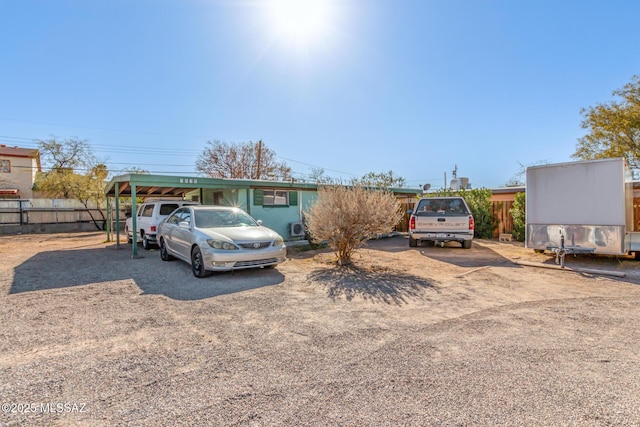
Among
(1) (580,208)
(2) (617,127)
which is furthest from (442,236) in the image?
(2) (617,127)

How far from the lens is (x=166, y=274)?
732 centimetres

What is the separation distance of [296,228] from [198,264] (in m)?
6.84

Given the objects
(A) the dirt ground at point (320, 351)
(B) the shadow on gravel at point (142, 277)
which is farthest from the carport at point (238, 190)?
(A) the dirt ground at point (320, 351)

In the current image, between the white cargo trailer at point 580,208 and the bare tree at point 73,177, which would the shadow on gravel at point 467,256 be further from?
the bare tree at point 73,177

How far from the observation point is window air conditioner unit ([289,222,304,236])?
44.4 feet

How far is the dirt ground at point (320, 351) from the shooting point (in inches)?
94.9

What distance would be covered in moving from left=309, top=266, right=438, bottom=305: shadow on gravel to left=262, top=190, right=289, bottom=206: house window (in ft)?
19.6

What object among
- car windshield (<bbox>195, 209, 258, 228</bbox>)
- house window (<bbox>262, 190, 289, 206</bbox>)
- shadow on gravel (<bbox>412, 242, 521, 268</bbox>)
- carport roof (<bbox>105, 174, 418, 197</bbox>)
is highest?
carport roof (<bbox>105, 174, 418, 197</bbox>)

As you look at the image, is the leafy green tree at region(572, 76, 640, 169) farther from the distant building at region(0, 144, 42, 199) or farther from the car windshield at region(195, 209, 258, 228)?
the distant building at region(0, 144, 42, 199)

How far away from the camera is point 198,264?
6.96 meters

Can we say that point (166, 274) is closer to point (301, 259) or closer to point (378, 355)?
point (301, 259)

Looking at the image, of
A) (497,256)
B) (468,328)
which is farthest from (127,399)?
(497,256)

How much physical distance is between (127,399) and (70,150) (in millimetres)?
32536

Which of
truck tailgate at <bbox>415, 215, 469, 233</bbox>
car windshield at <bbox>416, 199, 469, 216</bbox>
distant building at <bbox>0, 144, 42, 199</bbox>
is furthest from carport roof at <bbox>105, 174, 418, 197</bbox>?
distant building at <bbox>0, 144, 42, 199</bbox>
